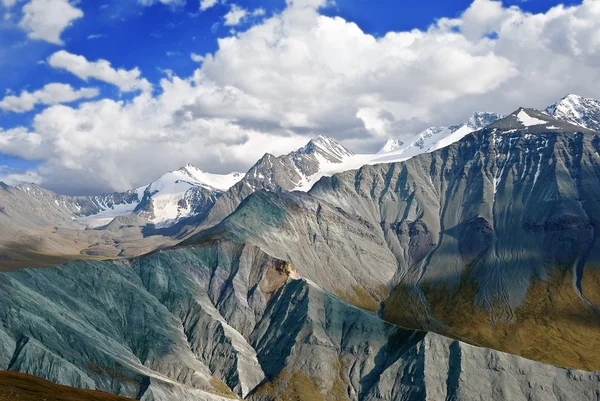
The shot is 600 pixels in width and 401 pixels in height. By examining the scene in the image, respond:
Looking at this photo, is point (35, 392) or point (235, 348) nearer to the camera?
point (35, 392)

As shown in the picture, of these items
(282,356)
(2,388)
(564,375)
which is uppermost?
(2,388)

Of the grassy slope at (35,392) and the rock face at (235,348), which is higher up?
the grassy slope at (35,392)

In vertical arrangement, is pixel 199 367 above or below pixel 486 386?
above

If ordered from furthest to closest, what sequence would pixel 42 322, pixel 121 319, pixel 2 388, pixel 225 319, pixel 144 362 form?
pixel 225 319 → pixel 121 319 → pixel 144 362 → pixel 42 322 → pixel 2 388

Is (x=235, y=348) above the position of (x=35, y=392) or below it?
below

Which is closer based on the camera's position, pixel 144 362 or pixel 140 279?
pixel 144 362

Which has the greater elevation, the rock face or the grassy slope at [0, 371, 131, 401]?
the grassy slope at [0, 371, 131, 401]

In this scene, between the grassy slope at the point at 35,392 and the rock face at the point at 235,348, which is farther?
the rock face at the point at 235,348

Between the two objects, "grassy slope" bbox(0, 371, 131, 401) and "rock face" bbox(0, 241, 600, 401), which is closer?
"grassy slope" bbox(0, 371, 131, 401)

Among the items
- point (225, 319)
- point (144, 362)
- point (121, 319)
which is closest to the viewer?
point (144, 362)

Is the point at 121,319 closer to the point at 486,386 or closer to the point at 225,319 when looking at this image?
the point at 225,319

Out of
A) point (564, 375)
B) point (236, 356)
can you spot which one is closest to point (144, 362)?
point (236, 356)
